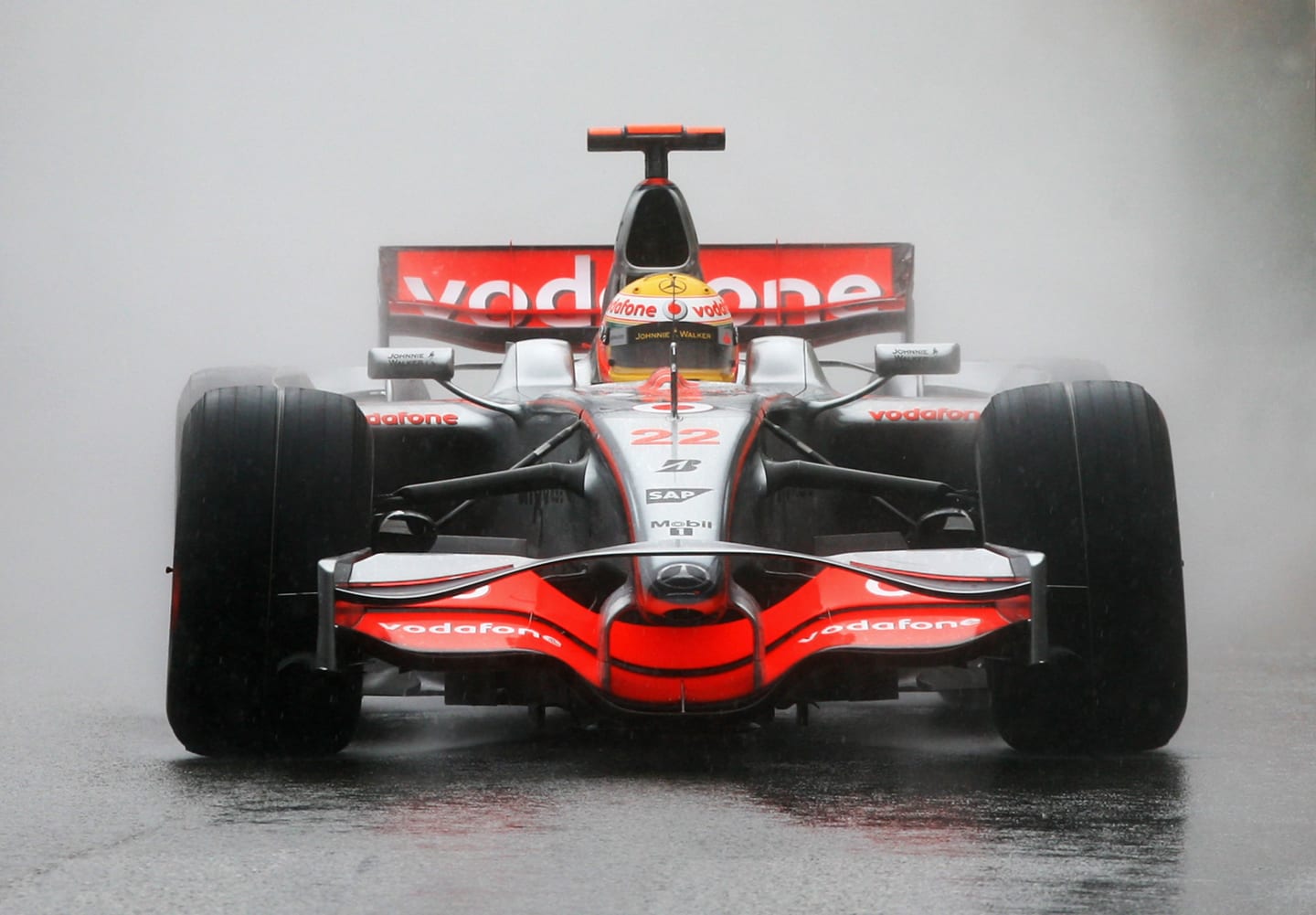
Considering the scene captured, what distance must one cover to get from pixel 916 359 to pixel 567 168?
41.7 feet

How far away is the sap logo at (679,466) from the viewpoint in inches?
222

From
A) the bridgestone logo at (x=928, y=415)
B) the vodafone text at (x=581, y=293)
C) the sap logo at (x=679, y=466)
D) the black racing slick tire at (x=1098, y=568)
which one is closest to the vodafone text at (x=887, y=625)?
the black racing slick tire at (x=1098, y=568)

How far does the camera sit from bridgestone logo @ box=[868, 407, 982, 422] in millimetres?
7082

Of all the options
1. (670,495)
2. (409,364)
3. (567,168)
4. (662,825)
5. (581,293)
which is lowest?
(662,825)

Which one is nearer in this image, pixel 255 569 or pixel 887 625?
pixel 887 625

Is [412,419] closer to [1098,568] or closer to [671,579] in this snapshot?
[671,579]

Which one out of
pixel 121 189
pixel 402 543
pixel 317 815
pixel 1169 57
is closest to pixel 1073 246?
pixel 1169 57

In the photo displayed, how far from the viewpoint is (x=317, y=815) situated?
167 inches

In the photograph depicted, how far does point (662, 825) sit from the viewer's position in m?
4.09

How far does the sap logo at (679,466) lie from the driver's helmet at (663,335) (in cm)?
212

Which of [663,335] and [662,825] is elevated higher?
[663,335]

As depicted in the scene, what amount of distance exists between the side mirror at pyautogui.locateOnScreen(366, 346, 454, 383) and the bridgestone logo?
1.73 metres

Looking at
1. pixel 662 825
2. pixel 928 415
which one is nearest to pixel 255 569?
pixel 662 825

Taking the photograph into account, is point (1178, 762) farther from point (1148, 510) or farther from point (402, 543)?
point (402, 543)
